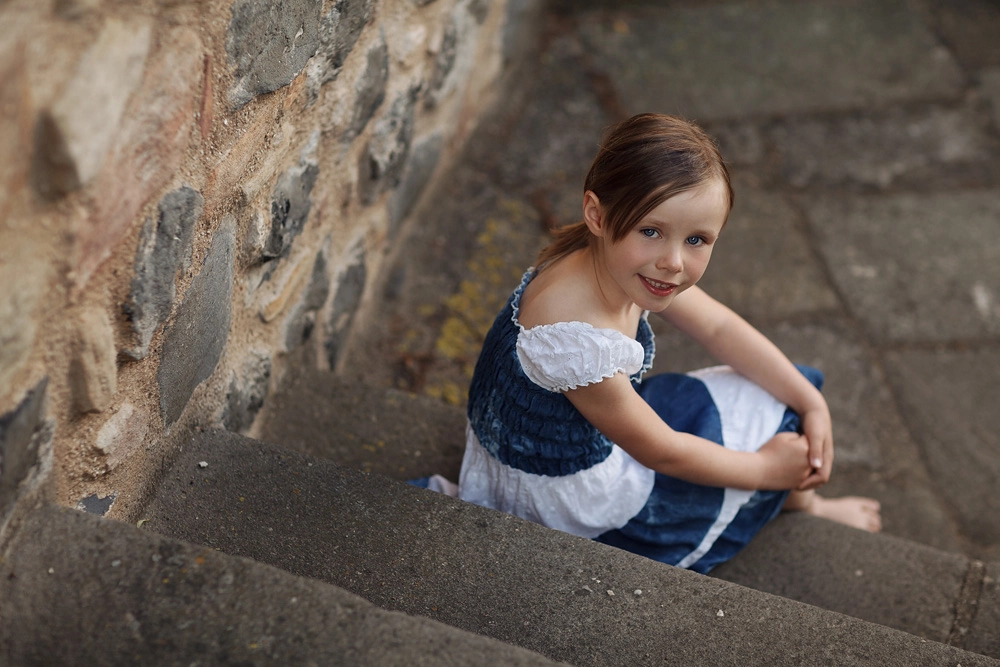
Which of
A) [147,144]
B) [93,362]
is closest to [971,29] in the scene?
A: [147,144]

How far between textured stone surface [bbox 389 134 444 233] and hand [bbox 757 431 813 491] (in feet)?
3.75

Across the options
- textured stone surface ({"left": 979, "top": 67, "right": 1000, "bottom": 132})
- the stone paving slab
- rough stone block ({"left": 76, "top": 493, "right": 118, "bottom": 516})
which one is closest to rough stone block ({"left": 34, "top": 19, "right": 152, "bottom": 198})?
rough stone block ({"left": 76, "top": 493, "right": 118, "bottom": 516})

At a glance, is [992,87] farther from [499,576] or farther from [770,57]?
[499,576]

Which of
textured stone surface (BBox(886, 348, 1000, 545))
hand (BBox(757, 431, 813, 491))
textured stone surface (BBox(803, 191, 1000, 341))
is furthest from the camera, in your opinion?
textured stone surface (BBox(803, 191, 1000, 341))

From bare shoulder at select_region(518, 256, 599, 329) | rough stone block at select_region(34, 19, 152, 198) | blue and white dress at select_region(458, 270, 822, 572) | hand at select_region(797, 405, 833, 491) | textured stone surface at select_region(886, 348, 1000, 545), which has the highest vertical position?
rough stone block at select_region(34, 19, 152, 198)

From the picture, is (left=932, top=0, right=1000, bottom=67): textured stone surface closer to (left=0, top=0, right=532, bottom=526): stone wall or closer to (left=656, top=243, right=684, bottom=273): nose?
(left=0, top=0, right=532, bottom=526): stone wall

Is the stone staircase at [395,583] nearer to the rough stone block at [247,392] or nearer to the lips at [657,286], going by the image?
the rough stone block at [247,392]

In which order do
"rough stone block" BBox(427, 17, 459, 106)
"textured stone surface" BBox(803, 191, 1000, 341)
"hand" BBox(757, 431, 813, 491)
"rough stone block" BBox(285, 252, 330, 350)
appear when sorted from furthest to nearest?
"textured stone surface" BBox(803, 191, 1000, 341)
"rough stone block" BBox(427, 17, 459, 106)
"rough stone block" BBox(285, 252, 330, 350)
"hand" BBox(757, 431, 813, 491)

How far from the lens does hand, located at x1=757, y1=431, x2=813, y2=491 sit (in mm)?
1728

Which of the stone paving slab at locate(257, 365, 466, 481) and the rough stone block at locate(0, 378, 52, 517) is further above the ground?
the rough stone block at locate(0, 378, 52, 517)

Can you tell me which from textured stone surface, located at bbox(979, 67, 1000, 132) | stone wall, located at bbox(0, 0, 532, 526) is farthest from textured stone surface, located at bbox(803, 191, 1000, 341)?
stone wall, located at bbox(0, 0, 532, 526)

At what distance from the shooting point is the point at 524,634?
1.24m

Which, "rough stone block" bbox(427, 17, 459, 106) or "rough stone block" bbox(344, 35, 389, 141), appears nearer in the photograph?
"rough stone block" bbox(344, 35, 389, 141)

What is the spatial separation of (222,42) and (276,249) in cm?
49
